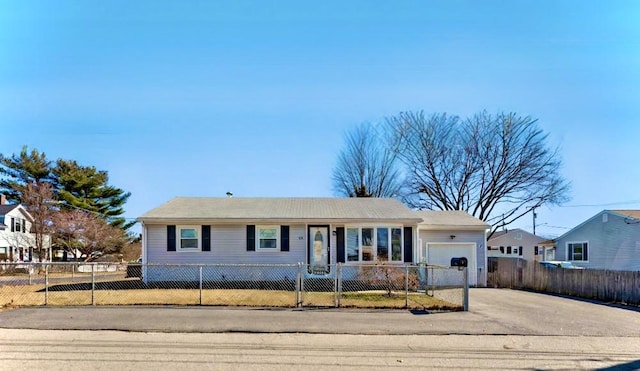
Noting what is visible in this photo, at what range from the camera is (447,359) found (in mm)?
7219

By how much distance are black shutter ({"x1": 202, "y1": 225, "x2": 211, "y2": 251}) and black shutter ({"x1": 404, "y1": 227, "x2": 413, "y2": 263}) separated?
790 cm

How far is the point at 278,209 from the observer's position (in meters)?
20.2

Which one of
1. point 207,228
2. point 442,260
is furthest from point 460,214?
point 207,228

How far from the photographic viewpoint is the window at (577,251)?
2959 centimetres

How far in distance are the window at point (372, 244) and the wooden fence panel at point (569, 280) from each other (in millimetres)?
5376

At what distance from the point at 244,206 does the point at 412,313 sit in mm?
11071

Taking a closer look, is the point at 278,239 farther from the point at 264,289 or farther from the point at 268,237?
the point at 264,289

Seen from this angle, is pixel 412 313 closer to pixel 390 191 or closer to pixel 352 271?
pixel 352 271

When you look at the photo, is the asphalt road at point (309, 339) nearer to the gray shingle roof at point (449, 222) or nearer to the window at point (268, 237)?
the window at point (268, 237)

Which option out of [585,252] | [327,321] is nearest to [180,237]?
[327,321]

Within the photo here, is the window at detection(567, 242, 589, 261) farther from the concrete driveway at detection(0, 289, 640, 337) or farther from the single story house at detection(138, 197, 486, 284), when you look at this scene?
the concrete driveway at detection(0, 289, 640, 337)

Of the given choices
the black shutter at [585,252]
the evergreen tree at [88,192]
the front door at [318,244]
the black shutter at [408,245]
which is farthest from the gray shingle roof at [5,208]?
the black shutter at [585,252]

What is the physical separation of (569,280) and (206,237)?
46.0ft

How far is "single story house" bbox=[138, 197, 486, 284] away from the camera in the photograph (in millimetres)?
18609
